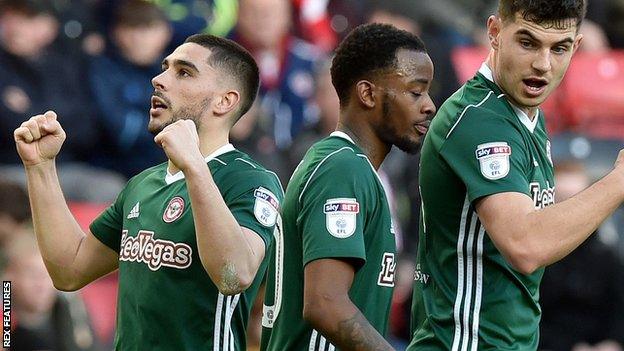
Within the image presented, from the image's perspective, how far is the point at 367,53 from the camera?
5297mm

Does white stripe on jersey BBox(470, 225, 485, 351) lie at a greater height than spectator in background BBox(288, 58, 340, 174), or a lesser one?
lesser

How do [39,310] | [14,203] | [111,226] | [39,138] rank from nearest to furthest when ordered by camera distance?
[39,138]
[111,226]
[39,310]
[14,203]

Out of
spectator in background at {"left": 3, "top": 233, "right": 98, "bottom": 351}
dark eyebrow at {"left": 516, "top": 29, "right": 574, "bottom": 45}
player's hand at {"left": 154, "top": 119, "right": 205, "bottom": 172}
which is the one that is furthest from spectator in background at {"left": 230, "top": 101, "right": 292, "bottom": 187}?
dark eyebrow at {"left": 516, "top": 29, "right": 574, "bottom": 45}

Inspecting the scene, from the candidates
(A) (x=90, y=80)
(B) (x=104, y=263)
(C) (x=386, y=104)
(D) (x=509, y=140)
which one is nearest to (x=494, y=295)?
(D) (x=509, y=140)

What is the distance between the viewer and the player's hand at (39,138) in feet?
17.6

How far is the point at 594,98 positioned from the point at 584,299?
92.8 inches

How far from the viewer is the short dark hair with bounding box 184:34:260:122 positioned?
550 cm

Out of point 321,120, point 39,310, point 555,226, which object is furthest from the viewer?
point 321,120

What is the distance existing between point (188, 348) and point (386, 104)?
122 centimetres

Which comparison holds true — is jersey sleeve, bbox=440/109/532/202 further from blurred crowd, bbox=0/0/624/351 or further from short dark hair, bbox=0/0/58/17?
short dark hair, bbox=0/0/58/17

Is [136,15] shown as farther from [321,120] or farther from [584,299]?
[584,299]

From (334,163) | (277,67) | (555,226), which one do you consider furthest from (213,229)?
(277,67)

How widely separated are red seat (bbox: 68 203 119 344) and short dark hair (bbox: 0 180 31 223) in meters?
0.31

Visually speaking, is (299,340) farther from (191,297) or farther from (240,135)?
(240,135)
